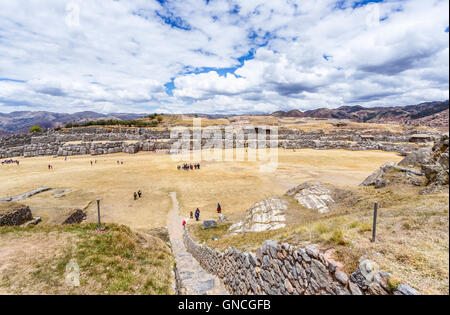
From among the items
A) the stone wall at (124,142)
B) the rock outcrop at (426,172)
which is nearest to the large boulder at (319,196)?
the rock outcrop at (426,172)

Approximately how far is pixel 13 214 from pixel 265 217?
1808 cm

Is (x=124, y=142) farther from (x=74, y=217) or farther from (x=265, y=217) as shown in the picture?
(x=265, y=217)

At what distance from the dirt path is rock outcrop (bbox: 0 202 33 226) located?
427 inches

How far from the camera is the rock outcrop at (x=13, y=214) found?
45.8ft

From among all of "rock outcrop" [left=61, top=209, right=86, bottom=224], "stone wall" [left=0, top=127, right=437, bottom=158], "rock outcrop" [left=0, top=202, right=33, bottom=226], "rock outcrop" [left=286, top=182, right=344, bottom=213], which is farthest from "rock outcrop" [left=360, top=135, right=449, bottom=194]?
"stone wall" [left=0, top=127, right=437, bottom=158]

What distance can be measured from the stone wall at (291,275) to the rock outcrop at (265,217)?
368cm

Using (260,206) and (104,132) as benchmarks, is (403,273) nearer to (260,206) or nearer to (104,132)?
(260,206)

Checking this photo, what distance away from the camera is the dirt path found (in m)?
9.41

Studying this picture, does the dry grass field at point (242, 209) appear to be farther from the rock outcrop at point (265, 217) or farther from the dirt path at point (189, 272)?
the dirt path at point (189, 272)

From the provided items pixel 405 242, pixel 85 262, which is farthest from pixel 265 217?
pixel 85 262

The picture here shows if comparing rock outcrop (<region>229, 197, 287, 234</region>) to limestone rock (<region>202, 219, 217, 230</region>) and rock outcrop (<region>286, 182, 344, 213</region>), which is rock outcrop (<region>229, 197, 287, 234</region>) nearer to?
rock outcrop (<region>286, 182, 344, 213</region>)

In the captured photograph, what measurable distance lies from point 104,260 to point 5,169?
172 feet

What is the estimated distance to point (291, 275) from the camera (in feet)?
18.7
